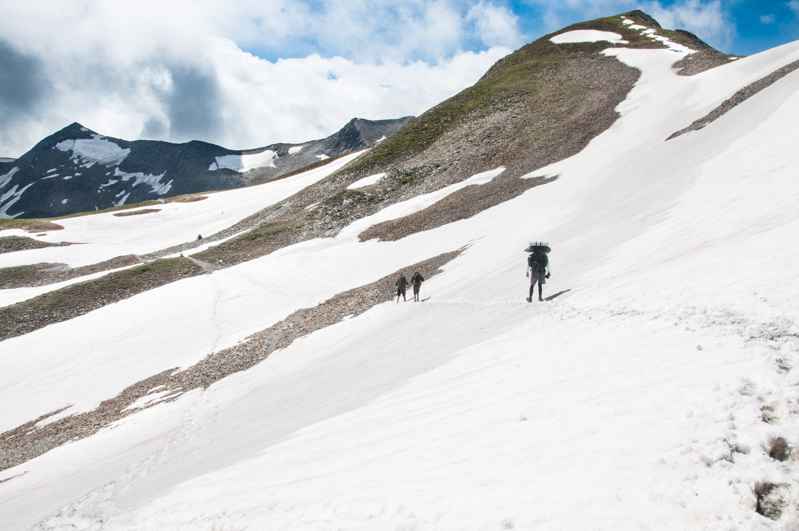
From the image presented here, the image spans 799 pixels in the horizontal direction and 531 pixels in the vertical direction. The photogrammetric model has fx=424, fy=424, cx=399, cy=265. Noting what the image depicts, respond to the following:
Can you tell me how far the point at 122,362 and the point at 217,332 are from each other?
17.0 feet

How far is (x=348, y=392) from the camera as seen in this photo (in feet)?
39.2

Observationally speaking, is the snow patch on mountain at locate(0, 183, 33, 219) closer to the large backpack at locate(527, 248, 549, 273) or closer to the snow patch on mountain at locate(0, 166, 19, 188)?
the snow patch on mountain at locate(0, 166, 19, 188)

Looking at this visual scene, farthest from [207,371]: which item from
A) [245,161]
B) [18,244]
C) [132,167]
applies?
[132,167]

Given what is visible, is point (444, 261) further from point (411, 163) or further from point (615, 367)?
point (411, 163)

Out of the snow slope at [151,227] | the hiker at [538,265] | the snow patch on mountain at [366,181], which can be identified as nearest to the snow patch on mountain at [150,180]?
the snow slope at [151,227]

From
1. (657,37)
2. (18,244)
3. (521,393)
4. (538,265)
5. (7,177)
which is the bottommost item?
(521,393)

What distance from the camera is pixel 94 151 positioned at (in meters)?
187

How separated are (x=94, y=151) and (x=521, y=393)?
231977 mm

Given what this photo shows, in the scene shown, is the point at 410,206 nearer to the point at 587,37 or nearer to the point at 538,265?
the point at 538,265

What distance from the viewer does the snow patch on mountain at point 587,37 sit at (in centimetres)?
7494

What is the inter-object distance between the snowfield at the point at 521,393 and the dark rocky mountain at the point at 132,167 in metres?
146

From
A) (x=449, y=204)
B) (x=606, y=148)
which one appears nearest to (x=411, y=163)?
(x=449, y=204)

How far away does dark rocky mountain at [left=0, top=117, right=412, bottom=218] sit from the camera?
163 m

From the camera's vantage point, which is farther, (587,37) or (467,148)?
(587,37)
